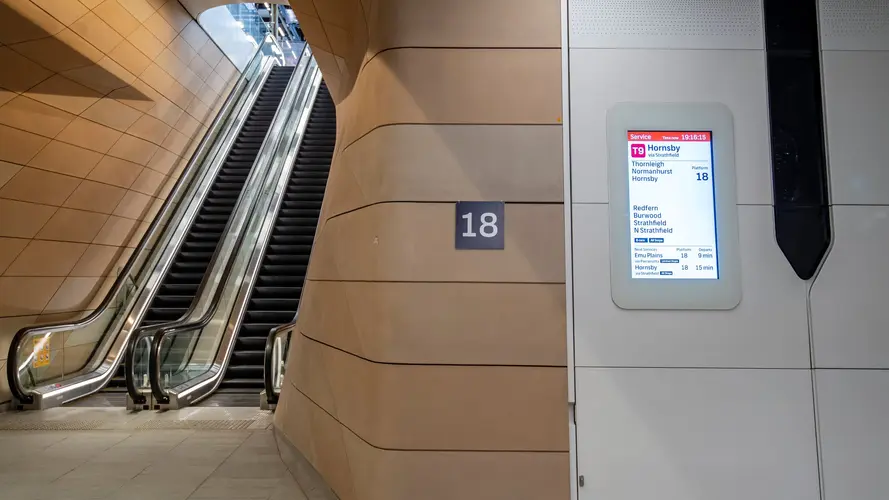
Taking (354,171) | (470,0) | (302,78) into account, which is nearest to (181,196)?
(302,78)

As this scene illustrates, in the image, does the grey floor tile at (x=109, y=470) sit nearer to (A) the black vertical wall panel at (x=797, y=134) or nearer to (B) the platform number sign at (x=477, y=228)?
(B) the platform number sign at (x=477, y=228)

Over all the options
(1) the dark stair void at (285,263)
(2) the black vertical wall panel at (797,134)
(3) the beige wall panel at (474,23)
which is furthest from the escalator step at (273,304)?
(2) the black vertical wall panel at (797,134)

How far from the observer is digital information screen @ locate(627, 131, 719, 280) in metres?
2.71

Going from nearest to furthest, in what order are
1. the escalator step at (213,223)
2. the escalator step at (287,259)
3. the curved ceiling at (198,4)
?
the escalator step at (213,223)
the escalator step at (287,259)
the curved ceiling at (198,4)

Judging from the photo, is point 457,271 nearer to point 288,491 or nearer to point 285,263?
point 288,491

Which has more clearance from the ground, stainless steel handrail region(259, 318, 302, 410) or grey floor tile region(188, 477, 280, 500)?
stainless steel handrail region(259, 318, 302, 410)

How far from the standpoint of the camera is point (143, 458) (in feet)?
11.8

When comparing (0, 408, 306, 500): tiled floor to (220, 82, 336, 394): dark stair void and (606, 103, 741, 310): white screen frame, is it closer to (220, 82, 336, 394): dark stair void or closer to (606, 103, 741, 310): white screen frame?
(220, 82, 336, 394): dark stair void

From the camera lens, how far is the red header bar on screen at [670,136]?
2.77 meters

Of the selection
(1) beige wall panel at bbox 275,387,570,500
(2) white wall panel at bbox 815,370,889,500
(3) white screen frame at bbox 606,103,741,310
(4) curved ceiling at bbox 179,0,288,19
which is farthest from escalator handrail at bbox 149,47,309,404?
(2) white wall panel at bbox 815,370,889,500

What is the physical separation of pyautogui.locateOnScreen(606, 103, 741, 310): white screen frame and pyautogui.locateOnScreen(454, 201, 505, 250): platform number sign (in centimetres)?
60

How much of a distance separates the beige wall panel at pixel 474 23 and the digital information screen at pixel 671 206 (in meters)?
0.74

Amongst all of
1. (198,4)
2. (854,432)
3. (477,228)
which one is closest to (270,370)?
(477,228)

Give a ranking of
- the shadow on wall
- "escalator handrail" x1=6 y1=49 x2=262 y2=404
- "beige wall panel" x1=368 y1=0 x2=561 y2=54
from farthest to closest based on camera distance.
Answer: "escalator handrail" x1=6 y1=49 x2=262 y2=404 < the shadow on wall < "beige wall panel" x1=368 y1=0 x2=561 y2=54
